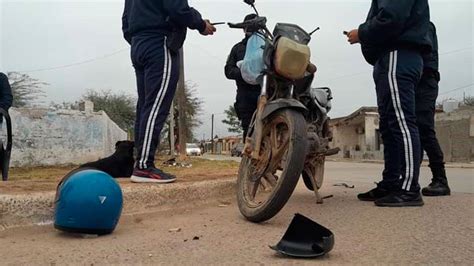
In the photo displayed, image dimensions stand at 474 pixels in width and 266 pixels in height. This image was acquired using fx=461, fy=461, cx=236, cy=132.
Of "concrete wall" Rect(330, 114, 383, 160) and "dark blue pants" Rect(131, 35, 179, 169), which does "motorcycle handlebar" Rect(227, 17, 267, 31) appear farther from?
"concrete wall" Rect(330, 114, 383, 160)

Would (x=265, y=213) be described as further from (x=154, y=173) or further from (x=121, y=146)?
(x=121, y=146)

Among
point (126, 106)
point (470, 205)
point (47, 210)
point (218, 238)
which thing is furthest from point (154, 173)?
point (126, 106)

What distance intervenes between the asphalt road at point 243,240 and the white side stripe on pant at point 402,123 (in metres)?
0.29

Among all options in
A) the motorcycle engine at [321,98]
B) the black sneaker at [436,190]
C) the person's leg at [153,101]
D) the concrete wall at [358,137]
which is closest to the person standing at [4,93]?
the person's leg at [153,101]

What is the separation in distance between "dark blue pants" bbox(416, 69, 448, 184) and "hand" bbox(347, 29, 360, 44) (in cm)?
110

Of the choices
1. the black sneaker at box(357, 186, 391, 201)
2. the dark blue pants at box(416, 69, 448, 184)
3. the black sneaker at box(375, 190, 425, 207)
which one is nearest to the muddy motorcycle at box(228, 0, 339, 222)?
the black sneaker at box(375, 190, 425, 207)

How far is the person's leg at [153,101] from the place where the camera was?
3.62 metres

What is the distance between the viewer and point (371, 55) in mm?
4133

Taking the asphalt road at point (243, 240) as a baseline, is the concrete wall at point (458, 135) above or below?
above

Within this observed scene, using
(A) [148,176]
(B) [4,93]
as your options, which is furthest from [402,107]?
(B) [4,93]

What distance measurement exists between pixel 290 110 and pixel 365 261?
4.11ft

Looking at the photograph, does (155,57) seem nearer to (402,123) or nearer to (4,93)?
(402,123)

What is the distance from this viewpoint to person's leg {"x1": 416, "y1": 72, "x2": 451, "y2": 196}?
462 centimetres

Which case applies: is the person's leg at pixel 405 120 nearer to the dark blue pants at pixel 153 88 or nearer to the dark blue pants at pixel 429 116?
the dark blue pants at pixel 429 116
